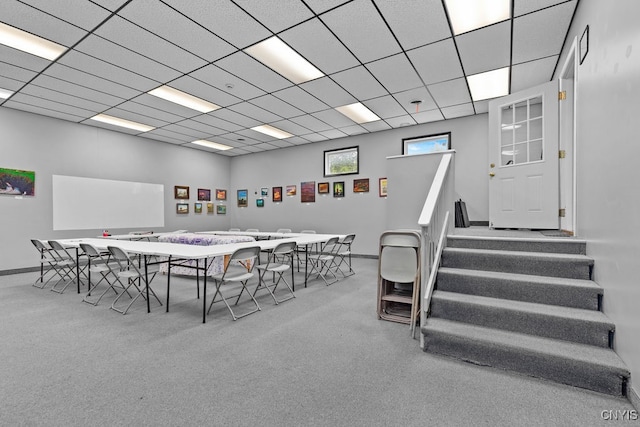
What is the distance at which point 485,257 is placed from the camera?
2.84 metres

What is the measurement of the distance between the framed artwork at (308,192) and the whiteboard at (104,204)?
3.78 metres

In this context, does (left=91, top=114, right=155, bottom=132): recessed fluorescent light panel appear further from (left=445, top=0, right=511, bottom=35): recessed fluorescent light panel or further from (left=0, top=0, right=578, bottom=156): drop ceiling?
(left=445, top=0, right=511, bottom=35): recessed fluorescent light panel

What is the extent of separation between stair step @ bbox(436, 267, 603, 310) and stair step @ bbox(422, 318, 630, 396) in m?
0.37

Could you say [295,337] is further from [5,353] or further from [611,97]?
[611,97]

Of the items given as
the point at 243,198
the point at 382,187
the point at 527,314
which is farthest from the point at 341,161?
the point at 527,314

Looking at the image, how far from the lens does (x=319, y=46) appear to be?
12.0ft

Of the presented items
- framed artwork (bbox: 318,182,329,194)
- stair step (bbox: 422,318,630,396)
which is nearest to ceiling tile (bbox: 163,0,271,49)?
stair step (bbox: 422,318,630,396)

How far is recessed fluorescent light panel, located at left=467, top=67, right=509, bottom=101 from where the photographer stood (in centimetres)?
445

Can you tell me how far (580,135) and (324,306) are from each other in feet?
10.3

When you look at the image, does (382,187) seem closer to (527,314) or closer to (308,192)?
(308,192)

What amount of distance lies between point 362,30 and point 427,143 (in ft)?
13.1

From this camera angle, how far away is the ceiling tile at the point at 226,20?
2926 mm

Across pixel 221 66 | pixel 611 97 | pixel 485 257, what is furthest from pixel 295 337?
pixel 221 66

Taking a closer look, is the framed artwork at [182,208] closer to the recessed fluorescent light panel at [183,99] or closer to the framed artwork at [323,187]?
the recessed fluorescent light panel at [183,99]
